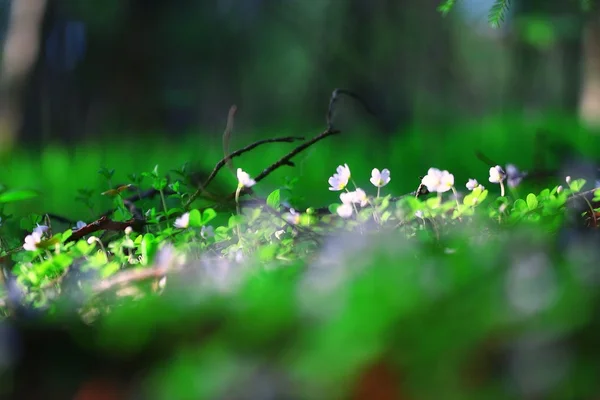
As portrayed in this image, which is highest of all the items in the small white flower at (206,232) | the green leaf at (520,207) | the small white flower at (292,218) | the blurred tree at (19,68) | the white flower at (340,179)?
the blurred tree at (19,68)

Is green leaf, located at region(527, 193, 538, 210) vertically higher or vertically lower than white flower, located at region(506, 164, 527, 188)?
lower

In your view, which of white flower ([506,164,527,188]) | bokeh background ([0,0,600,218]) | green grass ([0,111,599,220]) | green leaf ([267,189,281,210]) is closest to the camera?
green leaf ([267,189,281,210])

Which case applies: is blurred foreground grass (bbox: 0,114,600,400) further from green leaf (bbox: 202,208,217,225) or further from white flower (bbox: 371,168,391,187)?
white flower (bbox: 371,168,391,187)

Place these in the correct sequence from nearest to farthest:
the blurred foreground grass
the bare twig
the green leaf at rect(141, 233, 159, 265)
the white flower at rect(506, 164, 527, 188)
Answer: the blurred foreground grass, the bare twig, the green leaf at rect(141, 233, 159, 265), the white flower at rect(506, 164, 527, 188)

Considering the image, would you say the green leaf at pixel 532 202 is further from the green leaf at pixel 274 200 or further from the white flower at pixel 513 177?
the green leaf at pixel 274 200

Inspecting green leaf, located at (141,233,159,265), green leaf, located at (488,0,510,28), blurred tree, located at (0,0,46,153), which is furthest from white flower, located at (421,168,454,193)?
blurred tree, located at (0,0,46,153)

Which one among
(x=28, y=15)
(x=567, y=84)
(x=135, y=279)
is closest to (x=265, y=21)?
(x=567, y=84)

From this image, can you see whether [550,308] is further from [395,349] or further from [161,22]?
[161,22]

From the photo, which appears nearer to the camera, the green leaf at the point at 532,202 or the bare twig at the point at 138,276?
the bare twig at the point at 138,276

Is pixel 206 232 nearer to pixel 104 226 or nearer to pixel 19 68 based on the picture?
pixel 104 226

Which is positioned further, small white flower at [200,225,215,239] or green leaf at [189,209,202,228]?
small white flower at [200,225,215,239]

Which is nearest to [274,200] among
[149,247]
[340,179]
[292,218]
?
[292,218]

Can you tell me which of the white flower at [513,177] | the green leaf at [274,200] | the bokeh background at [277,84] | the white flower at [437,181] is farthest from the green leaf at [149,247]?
the bokeh background at [277,84]

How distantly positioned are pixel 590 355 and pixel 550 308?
8 cm
